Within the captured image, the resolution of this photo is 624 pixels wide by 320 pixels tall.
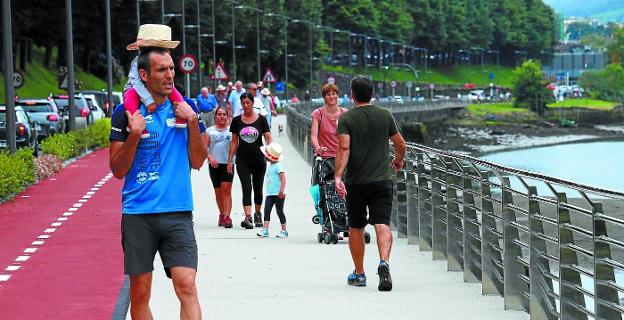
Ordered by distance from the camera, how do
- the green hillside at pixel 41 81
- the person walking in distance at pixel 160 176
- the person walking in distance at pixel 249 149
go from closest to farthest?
the person walking in distance at pixel 160 176
the person walking in distance at pixel 249 149
the green hillside at pixel 41 81

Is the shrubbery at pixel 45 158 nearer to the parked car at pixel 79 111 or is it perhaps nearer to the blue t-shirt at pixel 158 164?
the parked car at pixel 79 111

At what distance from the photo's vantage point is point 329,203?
58.9 ft

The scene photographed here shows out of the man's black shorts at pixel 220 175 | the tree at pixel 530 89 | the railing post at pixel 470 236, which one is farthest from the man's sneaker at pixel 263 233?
the tree at pixel 530 89

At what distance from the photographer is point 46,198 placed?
87.6 feet

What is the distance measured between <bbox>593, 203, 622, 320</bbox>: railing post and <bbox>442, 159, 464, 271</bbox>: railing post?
240 inches

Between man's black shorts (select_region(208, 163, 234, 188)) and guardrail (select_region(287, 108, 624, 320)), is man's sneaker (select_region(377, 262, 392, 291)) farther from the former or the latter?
man's black shorts (select_region(208, 163, 234, 188))

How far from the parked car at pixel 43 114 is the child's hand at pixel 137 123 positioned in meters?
39.7

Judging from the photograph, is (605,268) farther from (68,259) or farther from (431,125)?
(431,125)

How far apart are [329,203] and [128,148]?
9.24 meters

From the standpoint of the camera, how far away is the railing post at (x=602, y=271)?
899 cm

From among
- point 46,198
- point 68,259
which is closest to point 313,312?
point 68,259

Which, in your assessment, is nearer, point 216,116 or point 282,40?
point 216,116

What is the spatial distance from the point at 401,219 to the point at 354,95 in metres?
6.17

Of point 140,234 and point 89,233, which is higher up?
point 140,234
